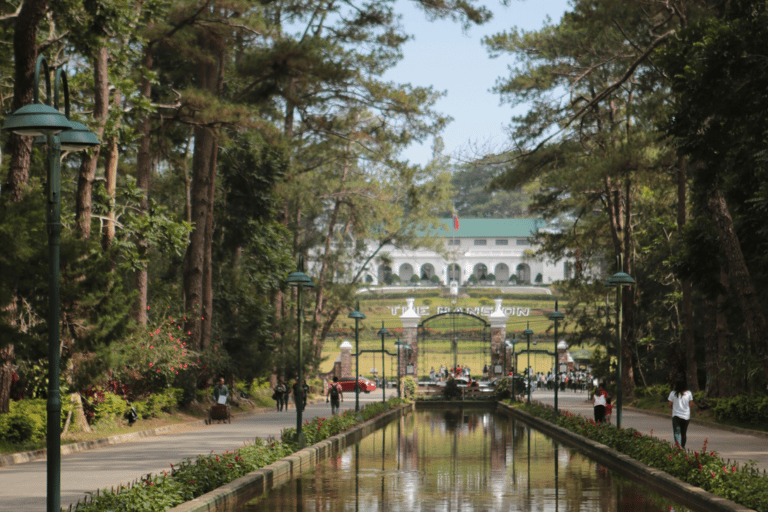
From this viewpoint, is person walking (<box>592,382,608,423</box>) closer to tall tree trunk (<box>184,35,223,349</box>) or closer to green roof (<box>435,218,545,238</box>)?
tall tree trunk (<box>184,35,223,349</box>)

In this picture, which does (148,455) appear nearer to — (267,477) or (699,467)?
(267,477)

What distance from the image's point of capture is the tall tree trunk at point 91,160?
2033cm

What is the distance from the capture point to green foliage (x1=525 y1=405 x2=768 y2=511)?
10312mm

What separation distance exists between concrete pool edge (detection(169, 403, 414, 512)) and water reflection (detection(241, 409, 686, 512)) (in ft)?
0.88

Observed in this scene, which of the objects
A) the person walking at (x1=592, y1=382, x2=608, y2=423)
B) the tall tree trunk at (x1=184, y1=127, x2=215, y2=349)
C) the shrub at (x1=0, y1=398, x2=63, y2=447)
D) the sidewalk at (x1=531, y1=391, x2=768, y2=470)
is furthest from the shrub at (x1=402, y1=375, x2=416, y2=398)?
the shrub at (x1=0, y1=398, x2=63, y2=447)

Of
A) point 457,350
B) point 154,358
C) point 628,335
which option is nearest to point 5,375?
point 154,358

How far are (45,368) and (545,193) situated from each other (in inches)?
998

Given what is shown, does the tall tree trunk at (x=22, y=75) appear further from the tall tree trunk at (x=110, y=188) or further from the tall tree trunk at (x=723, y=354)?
the tall tree trunk at (x=723, y=354)

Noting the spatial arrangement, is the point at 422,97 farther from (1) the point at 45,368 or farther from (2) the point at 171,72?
(1) the point at 45,368

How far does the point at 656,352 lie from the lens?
3794cm

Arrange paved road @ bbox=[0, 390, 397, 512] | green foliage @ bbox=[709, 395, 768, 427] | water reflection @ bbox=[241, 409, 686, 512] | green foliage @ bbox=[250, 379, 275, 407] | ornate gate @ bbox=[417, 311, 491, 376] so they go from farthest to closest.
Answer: ornate gate @ bbox=[417, 311, 491, 376], green foliage @ bbox=[250, 379, 275, 407], green foliage @ bbox=[709, 395, 768, 427], paved road @ bbox=[0, 390, 397, 512], water reflection @ bbox=[241, 409, 686, 512]

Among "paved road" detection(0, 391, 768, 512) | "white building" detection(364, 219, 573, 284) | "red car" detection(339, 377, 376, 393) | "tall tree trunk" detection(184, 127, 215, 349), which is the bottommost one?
"red car" detection(339, 377, 376, 393)

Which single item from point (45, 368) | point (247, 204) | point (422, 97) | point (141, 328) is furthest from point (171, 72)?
point (45, 368)

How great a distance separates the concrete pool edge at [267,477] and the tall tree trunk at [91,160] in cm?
654
